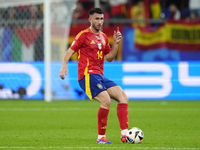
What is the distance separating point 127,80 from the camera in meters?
13.4

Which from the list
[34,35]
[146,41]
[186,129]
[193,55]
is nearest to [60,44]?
[34,35]

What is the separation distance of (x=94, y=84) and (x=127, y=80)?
7332 millimetres

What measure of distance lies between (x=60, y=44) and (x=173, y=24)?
13.6 feet

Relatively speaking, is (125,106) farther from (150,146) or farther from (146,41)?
(146,41)

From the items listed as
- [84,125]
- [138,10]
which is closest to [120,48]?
[138,10]

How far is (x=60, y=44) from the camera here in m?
14.0

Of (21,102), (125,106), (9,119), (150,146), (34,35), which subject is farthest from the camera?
(34,35)

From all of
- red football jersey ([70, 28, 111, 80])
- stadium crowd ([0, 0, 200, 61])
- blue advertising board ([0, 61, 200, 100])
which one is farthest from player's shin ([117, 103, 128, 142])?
stadium crowd ([0, 0, 200, 61])

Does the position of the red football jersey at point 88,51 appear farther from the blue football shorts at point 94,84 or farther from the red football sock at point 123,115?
the red football sock at point 123,115

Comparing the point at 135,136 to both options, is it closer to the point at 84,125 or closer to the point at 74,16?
the point at 84,125

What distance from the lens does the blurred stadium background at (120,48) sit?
13.3 m

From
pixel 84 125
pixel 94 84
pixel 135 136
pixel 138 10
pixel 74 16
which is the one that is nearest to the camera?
pixel 135 136

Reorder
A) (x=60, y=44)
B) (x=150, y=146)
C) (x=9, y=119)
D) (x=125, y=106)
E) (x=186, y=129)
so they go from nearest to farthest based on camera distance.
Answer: (x=150, y=146) → (x=125, y=106) → (x=186, y=129) → (x=9, y=119) → (x=60, y=44)

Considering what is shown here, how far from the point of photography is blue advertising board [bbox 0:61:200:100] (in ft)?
43.7
